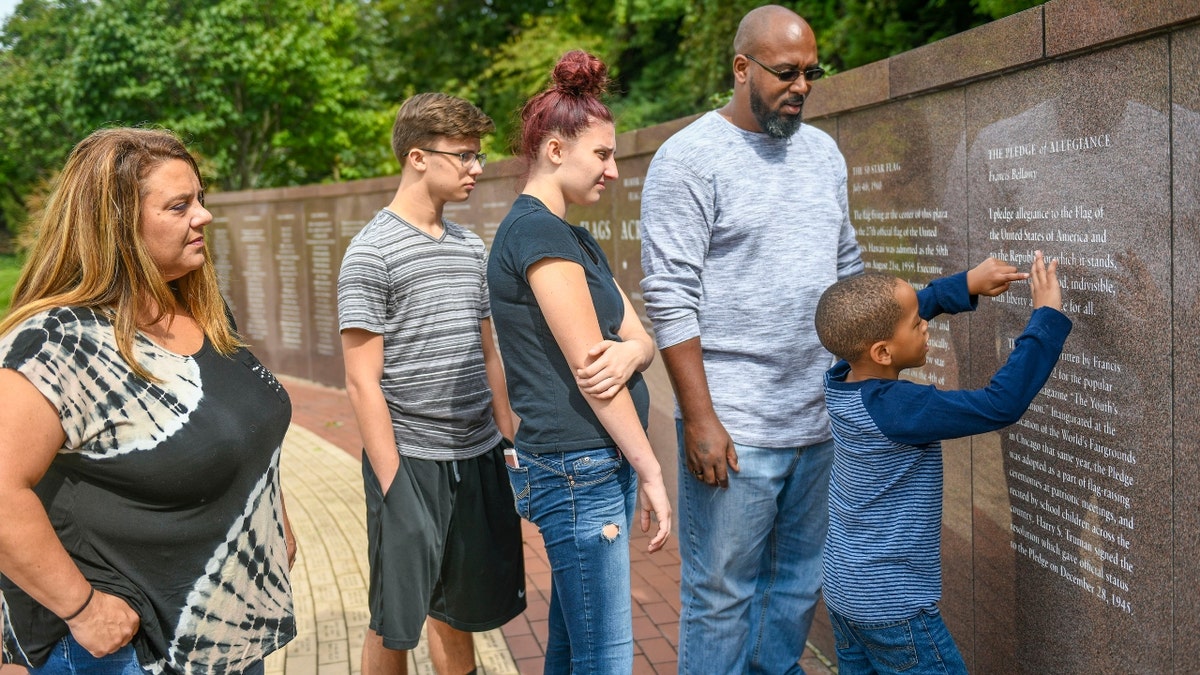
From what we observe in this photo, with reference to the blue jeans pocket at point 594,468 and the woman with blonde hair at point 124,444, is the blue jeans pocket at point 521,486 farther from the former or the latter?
the woman with blonde hair at point 124,444

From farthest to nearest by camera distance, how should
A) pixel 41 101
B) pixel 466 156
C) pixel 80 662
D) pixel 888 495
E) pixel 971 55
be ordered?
pixel 41 101, pixel 466 156, pixel 971 55, pixel 888 495, pixel 80 662

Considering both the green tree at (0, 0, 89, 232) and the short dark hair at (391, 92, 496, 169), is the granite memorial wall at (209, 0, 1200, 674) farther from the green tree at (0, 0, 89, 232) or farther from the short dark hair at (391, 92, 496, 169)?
the green tree at (0, 0, 89, 232)

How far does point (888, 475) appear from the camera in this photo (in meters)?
2.67

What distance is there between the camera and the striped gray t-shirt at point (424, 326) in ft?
10.7

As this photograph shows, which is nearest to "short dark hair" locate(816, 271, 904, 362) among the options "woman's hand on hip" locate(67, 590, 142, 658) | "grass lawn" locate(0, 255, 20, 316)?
"woman's hand on hip" locate(67, 590, 142, 658)

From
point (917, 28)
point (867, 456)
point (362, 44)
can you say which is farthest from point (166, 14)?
point (867, 456)

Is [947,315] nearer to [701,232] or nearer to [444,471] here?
[701,232]

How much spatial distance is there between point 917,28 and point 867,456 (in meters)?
7.47

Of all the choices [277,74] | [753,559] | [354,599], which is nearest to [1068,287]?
[753,559]

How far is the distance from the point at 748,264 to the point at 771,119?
1.30ft

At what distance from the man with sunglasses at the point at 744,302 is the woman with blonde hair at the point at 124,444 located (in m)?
1.15

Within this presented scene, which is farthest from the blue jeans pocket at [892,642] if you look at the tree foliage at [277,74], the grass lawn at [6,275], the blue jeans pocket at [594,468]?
the grass lawn at [6,275]

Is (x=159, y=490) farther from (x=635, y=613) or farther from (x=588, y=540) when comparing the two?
Answer: (x=635, y=613)

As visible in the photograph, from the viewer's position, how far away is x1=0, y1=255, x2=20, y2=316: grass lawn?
2894 cm
